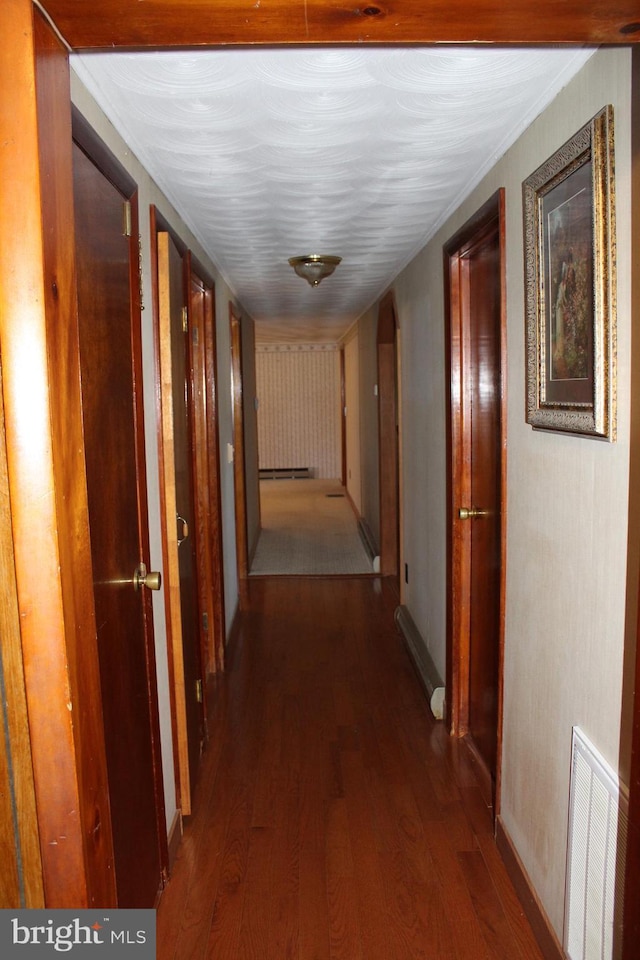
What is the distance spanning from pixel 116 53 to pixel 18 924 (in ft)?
5.30

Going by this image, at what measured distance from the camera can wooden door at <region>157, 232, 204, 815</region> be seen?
88.7 inches

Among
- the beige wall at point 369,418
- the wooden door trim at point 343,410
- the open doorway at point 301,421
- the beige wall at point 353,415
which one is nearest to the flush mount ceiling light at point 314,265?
the beige wall at point 369,418

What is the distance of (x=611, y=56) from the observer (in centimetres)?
137

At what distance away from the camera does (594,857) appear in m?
1.47

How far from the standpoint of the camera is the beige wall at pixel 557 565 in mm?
1389

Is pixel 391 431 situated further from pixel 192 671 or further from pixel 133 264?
pixel 133 264

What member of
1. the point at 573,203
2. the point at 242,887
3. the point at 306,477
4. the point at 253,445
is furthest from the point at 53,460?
the point at 306,477

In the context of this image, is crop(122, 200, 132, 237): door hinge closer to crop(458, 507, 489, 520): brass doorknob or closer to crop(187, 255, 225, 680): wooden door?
crop(187, 255, 225, 680): wooden door

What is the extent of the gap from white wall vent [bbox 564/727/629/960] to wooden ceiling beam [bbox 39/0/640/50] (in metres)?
1.34

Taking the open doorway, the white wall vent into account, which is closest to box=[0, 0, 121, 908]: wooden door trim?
the white wall vent

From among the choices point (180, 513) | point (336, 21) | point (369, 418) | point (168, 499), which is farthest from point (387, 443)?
point (336, 21)

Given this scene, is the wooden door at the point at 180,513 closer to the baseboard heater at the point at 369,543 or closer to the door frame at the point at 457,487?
the door frame at the point at 457,487

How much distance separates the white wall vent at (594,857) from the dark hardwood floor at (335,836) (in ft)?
1.27

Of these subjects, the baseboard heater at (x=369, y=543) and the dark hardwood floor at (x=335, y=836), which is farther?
the baseboard heater at (x=369, y=543)
